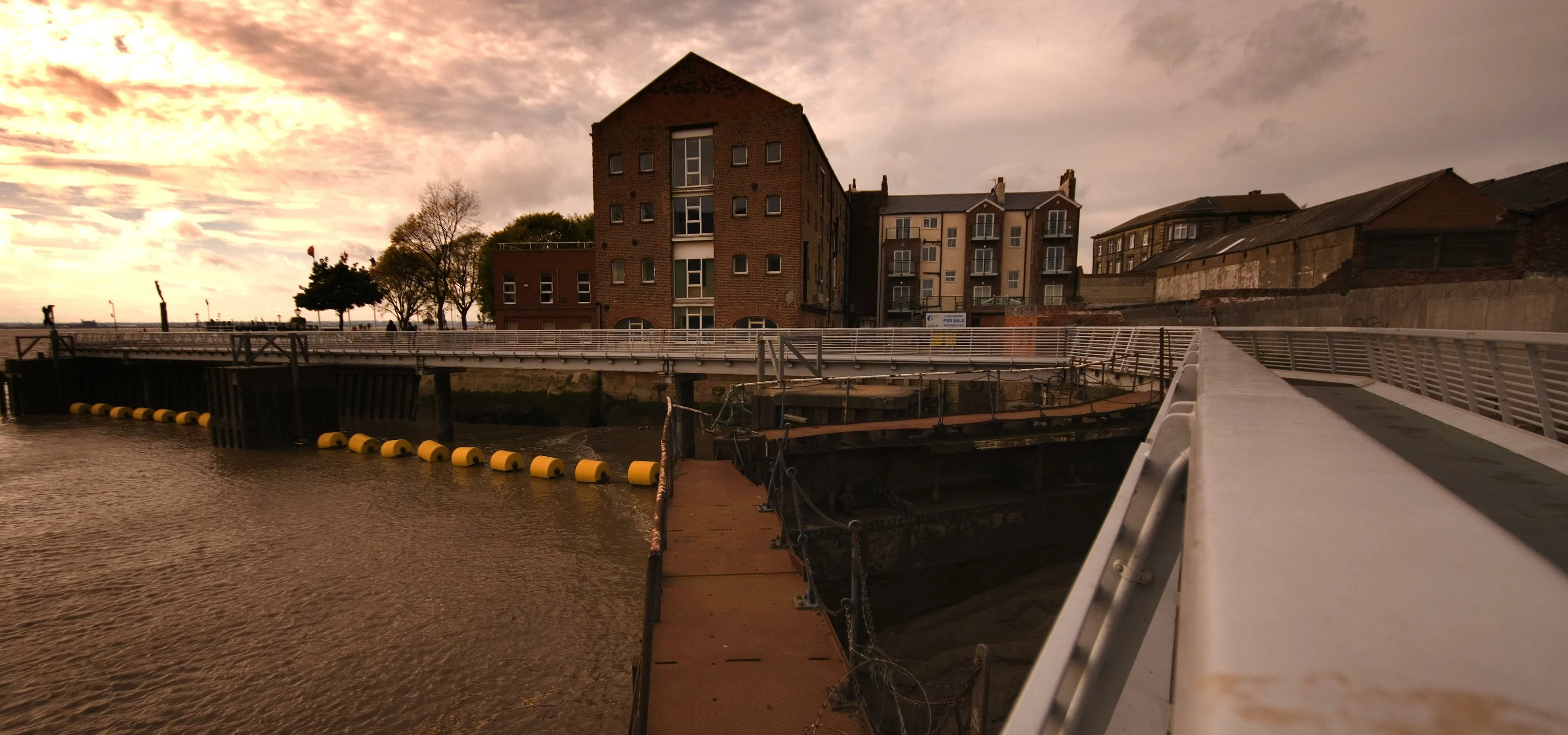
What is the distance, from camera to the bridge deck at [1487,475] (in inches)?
112

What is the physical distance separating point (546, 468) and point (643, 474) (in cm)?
315

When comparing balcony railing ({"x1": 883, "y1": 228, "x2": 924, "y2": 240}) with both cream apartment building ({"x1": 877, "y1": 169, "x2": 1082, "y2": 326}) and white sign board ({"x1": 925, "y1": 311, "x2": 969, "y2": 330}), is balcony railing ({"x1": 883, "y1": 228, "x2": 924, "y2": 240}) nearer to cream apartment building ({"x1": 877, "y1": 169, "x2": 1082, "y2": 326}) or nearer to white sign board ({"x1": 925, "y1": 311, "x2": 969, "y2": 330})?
cream apartment building ({"x1": 877, "y1": 169, "x2": 1082, "y2": 326})

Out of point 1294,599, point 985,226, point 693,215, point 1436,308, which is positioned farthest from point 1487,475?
point 985,226

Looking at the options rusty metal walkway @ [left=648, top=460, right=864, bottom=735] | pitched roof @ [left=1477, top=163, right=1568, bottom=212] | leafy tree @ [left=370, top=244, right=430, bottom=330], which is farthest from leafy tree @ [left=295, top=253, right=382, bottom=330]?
pitched roof @ [left=1477, top=163, right=1568, bottom=212]

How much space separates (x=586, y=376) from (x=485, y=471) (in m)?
Answer: 10.8

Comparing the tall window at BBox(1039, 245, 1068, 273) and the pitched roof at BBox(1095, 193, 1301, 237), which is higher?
the pitched roof at BBox(1095, 193, 1301, 237)

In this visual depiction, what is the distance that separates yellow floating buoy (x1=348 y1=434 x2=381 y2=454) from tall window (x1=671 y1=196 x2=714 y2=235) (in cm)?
1811

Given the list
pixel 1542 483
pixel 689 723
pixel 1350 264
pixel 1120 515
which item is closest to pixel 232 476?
pixel 689 723

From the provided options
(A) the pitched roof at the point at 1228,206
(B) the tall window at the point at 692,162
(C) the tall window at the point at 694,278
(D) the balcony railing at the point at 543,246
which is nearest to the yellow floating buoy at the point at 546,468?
(C) the tall window at the point at 694,278

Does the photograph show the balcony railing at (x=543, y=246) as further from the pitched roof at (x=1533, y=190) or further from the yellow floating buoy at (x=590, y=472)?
the pitched roof at (x=1533, y=190)

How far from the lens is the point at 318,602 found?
11258 mm

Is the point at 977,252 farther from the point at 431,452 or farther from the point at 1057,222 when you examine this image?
the point at 431,452

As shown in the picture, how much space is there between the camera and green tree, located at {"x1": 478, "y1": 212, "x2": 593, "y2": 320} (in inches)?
2270

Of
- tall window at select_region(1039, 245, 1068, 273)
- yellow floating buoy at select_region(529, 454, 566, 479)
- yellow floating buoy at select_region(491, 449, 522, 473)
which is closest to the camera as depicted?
yellow floating buoy at select_region(529, 454, 566, 479)
